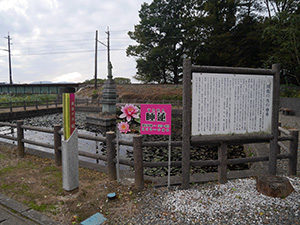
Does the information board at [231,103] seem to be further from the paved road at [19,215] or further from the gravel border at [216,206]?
the paved road at [19,215]

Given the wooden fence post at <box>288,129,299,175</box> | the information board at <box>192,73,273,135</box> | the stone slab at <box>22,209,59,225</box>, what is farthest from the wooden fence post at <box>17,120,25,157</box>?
the wooden fence post at <box>288,129,299,175</box>

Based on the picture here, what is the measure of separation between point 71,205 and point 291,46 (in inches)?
757

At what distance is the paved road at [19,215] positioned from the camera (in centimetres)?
313

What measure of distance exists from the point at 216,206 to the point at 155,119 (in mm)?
1912

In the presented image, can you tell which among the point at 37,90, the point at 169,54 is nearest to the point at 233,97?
the point at 169,54

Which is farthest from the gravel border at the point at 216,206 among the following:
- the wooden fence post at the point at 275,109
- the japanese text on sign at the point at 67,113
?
the japanese text on sign at the point at 67,113

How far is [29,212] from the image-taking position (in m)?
3.36

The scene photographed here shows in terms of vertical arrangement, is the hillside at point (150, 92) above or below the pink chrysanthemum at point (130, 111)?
above

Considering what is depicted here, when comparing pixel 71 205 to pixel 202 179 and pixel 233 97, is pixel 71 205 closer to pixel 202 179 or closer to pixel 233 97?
pixel 202 179

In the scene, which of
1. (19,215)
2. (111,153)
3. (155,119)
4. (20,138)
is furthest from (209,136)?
(20,138)

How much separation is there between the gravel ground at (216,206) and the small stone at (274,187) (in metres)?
0.08

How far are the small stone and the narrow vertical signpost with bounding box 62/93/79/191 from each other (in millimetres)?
3716

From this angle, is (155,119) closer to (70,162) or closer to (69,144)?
(69,144)

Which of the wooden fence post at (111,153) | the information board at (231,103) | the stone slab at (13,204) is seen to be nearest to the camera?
the stone slab at (13,204)
